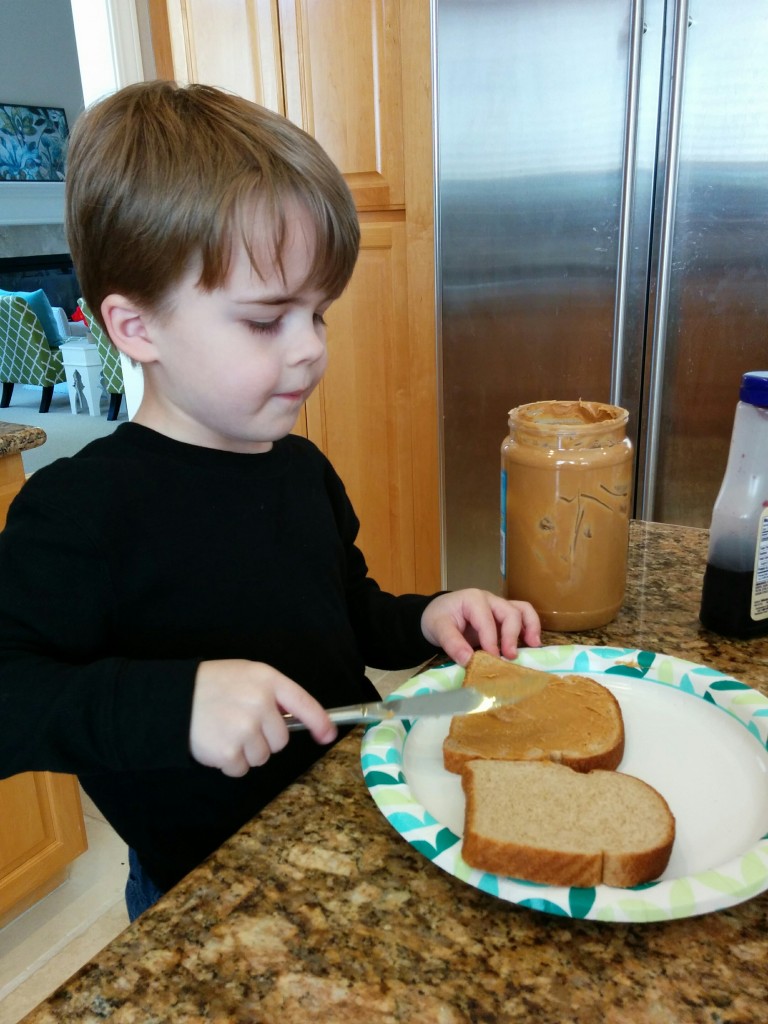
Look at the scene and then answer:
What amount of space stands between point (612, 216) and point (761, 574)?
1.22 m

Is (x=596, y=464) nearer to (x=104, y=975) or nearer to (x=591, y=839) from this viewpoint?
(x=591, y=839)

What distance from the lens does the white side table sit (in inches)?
213

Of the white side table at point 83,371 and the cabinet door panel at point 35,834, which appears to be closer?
the cabinet door panel at point 35,834

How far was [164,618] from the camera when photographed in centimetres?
73

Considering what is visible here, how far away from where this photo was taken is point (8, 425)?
1.48 m

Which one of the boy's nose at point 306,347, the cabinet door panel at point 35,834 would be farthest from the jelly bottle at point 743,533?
the cabinet door panel at point 35,834

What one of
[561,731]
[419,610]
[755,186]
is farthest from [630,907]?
[755,186]

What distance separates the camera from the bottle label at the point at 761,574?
741 millimetres

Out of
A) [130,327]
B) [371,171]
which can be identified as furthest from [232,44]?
[130,327]

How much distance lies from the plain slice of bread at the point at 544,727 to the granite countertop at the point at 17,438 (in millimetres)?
1011

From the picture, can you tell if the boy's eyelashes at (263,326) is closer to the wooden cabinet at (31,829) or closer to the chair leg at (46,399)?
the wooden cabinet at (31,829)

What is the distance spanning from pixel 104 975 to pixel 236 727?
0.52 feet

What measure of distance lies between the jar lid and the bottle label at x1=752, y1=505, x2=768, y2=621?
3.7 inches

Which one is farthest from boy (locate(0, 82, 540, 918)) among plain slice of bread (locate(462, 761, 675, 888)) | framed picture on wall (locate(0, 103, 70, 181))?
framed picture on wall (locate(0, 103, 70, 181))
